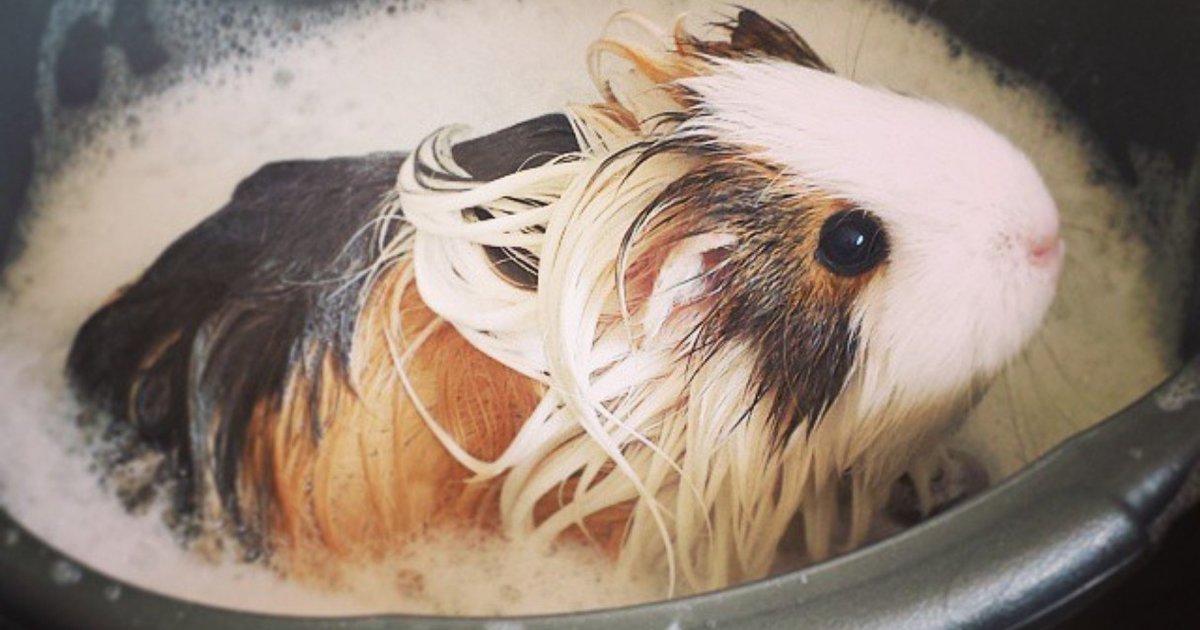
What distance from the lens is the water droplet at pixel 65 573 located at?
0.59 metres

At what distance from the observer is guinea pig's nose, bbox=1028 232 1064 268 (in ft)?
2.29

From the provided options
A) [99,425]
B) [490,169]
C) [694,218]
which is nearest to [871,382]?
[694,218]

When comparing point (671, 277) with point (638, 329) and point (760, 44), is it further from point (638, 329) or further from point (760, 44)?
point (760, 44)

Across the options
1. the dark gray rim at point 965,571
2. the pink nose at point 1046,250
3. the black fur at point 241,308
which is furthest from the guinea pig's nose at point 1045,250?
the black fur at point 241,308

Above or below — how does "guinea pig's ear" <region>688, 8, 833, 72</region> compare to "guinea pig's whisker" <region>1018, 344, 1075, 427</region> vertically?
above

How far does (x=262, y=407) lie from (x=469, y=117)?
0.19 m

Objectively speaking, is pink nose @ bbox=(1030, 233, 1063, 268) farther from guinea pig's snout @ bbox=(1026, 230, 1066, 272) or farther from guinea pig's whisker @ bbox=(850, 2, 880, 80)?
guinea pig's whisker @ bbox=(850, 2, 880, 80)

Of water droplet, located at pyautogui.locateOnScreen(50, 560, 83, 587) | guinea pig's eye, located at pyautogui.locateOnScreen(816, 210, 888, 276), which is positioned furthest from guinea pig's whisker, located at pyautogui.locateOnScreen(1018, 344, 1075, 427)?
water droplet, located at pyautogui.locateOnScreen(50, 560, 83, 587)

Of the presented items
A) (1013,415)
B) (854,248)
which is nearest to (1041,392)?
(1013,415)

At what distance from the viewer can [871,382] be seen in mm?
680

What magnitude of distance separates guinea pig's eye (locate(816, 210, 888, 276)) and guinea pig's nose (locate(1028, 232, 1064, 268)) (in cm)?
8

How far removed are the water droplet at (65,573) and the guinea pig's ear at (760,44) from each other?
0.39 metres

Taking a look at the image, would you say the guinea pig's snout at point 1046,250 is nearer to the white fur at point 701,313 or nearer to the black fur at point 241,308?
the white fur at point 701,313

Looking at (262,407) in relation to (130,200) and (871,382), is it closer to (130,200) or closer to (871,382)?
(130,200)
